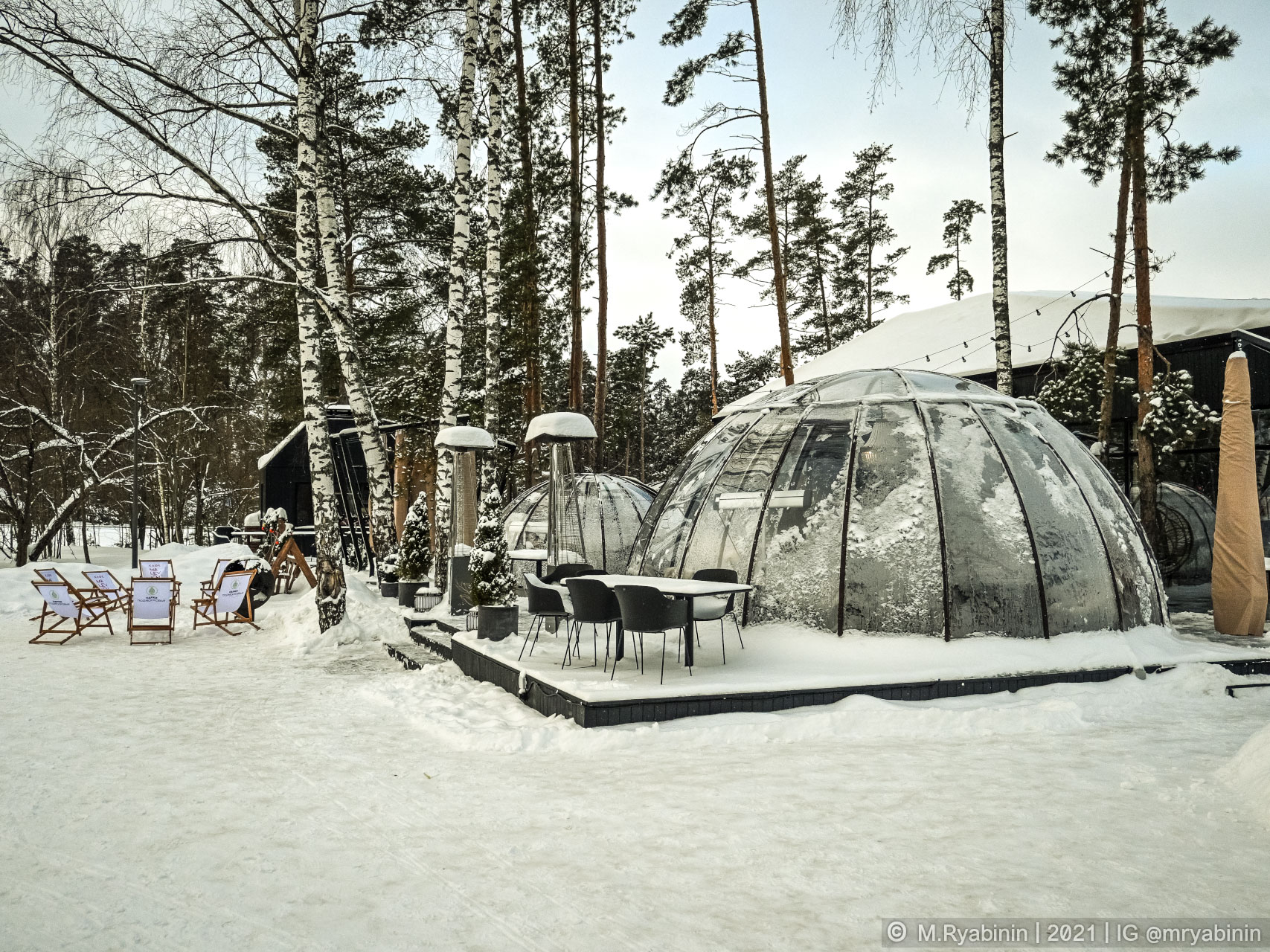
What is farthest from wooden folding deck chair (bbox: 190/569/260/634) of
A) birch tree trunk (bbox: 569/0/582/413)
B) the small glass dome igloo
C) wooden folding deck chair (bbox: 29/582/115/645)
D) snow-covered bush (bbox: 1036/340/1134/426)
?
snow-covered bush (bbox: 1036/340/1134/426)

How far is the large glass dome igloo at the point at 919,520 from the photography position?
682 centimetres

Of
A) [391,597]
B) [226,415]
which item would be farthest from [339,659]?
[226,415]

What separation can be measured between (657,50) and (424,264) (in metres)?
6.35

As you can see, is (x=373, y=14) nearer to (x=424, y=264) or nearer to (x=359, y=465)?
(x=424, y=264)

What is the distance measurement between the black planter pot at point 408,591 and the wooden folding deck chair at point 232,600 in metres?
1.96

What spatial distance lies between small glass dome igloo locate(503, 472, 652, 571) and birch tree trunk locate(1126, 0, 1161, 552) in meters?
7.78

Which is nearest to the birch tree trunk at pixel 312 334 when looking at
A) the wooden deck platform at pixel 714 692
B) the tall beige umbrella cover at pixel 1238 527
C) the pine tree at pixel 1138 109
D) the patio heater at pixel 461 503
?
the patio heater at pixel 461 503

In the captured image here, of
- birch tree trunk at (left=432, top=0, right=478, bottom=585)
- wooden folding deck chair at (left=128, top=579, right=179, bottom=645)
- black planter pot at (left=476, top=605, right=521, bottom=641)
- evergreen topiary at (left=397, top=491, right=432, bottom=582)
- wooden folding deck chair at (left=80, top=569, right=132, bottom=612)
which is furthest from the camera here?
evergreen topiary at (left=397, top=491, right=432, bottom=582)

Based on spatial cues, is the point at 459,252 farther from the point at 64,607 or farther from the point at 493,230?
the point at 64,607

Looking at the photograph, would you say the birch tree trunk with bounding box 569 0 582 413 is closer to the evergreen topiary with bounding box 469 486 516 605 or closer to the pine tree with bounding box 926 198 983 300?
the evergreen topiary with bounding box 469 486 516 605

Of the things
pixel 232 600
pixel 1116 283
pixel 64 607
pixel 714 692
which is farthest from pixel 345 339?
pixel 1116 283

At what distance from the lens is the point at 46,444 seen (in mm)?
16641

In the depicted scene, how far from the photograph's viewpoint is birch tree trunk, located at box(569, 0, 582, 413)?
16172mm

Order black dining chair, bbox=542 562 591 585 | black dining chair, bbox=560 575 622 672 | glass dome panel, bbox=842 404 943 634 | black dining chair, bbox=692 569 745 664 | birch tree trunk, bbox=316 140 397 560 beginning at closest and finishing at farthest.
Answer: black dining chair, bbox=560 575 622 672, black dining chair, bbox=692 569 745 664, glass dome panel, bbox=842 404 943 634, black dining chair, bbox=542 562 591 585, birch tree trunk, bbox=316 140 397 560
